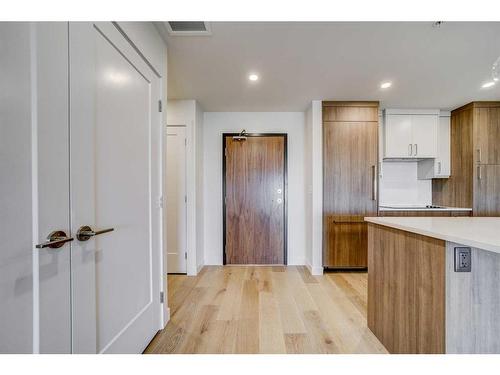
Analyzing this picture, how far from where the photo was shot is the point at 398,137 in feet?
11.6

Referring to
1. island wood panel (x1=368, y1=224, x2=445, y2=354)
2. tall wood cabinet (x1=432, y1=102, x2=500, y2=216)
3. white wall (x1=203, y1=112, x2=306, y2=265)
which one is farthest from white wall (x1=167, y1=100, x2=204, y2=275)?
tall wood cabinet (x1=432, y1=102, x2=500, y2=216)

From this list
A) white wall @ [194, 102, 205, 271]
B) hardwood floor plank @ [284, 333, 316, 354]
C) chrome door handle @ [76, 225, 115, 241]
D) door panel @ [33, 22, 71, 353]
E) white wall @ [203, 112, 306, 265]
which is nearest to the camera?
door panel @ [33, 22, 71, 353]

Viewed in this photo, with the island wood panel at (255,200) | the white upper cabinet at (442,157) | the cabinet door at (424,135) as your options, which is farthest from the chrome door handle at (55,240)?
the white upper cabinet at (442,157)

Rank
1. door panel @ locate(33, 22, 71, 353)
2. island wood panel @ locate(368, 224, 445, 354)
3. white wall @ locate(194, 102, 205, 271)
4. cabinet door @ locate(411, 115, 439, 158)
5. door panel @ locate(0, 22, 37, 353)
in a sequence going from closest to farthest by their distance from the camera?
door panel @ locate(0, 22, 37, 353), door panel @ locate(33, 22, 71, 353), island wood panel @ locate(368, 224, 445, 354), white wall @ locate(194, 102, 205, 271), cabinet door @ locate(411, 115, 439, 158)

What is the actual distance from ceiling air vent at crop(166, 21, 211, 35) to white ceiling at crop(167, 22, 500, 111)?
0.23 feet

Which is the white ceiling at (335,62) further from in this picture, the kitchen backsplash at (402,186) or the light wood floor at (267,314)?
the light wood floor at (267,314)

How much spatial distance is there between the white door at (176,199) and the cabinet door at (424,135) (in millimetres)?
3297

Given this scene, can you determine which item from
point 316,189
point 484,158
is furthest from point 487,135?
point 316,189

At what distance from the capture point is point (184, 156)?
323 centimetres

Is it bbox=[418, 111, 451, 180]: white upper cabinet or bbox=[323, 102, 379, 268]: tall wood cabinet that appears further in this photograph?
bbox=[418, 111, 451, 180]: white upper cabinet

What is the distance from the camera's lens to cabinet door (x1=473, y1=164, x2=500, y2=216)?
3.28 metres

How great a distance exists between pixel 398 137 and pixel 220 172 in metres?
2.66

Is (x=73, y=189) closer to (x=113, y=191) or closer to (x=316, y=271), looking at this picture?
(x=113, y=191)

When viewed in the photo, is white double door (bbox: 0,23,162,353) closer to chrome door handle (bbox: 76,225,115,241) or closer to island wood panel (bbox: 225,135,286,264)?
A: chrome door handle (bbox: 76,225,115,241)
